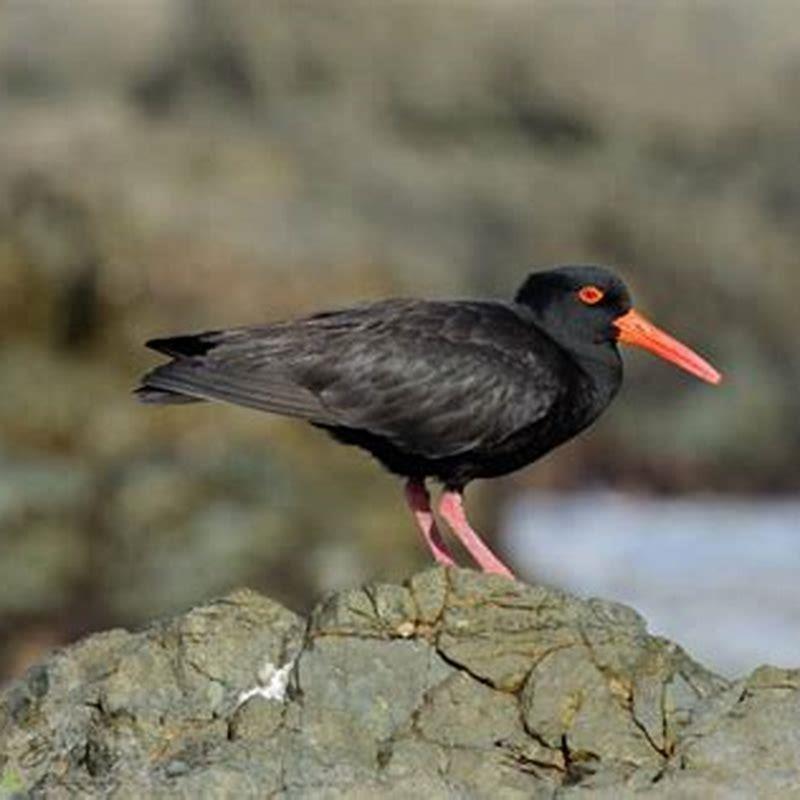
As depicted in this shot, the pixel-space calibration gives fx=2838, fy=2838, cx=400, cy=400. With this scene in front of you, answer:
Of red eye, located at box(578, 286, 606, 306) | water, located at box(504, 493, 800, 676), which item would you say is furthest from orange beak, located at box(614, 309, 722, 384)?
water, located at box(504, 493, 800, 676)

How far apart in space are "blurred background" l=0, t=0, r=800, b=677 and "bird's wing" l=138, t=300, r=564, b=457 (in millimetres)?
10763

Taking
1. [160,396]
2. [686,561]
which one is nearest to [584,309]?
[160,396]

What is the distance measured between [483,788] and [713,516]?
20.6m

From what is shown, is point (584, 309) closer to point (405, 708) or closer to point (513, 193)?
point (405, 708)

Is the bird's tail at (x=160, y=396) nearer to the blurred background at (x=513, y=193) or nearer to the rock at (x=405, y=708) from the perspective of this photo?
the rock at (x=405, y=708)

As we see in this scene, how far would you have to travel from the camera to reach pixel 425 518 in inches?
341

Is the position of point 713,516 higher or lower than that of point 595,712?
lower

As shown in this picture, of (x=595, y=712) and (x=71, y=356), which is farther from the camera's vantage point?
(x=71, y=356)

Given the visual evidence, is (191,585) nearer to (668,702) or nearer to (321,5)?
(668,702)

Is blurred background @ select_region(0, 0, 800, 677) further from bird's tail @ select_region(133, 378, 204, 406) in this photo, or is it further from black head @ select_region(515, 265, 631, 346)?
bird's tail @ select_region(133, 378, 204, 406)

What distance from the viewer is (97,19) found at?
29688mm

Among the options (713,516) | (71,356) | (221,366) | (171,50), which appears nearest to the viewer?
(221,366)

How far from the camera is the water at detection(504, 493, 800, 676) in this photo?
22.0 metres

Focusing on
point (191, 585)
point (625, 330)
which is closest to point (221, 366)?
point (625, 330)
